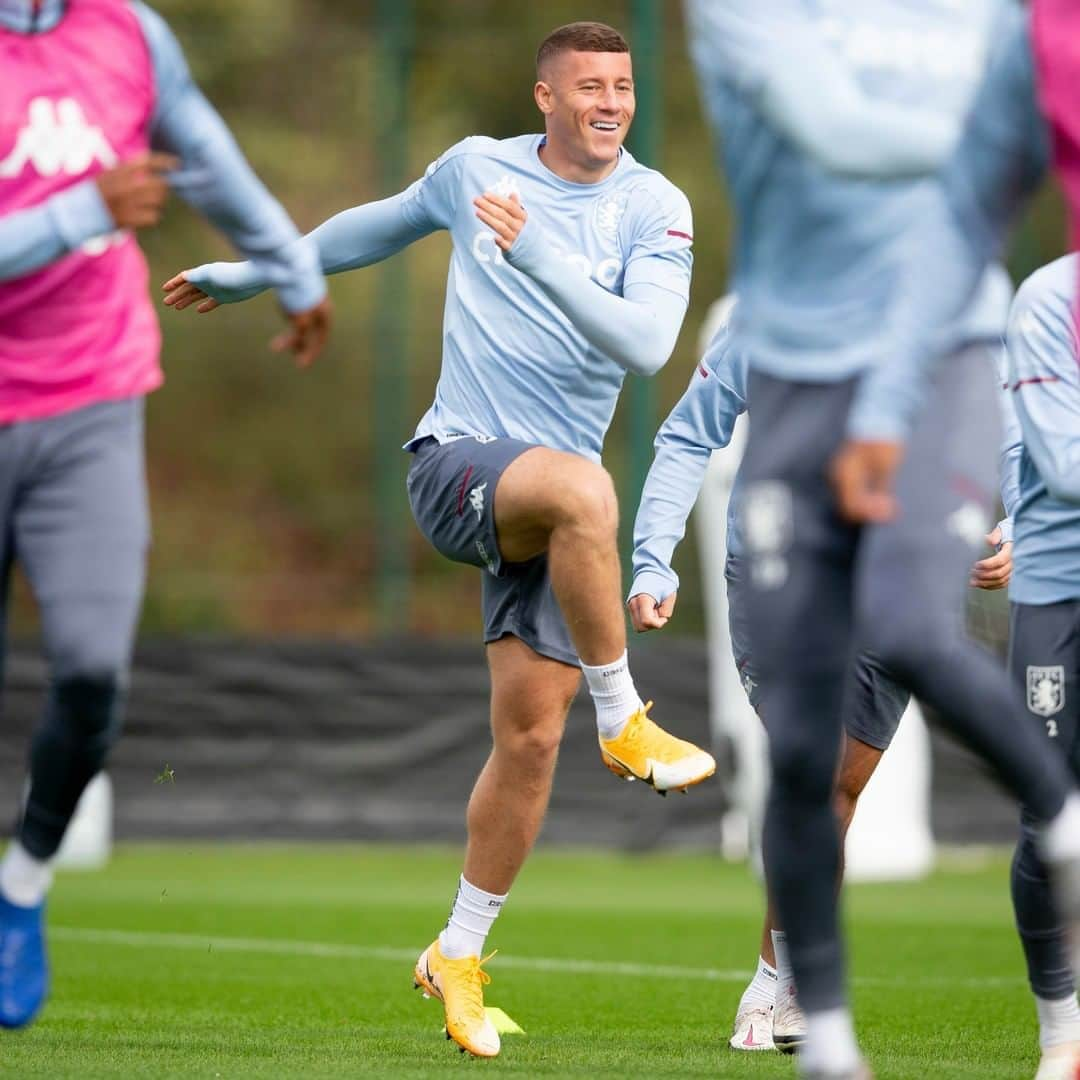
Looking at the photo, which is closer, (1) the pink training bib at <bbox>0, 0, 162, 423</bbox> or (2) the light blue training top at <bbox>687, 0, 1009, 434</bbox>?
(2) the light blue training top at <bbox>687, 0, 1009, 434</bbox>

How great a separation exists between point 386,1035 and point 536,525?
1.49 metres

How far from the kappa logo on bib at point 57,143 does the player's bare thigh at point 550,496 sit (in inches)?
57.2

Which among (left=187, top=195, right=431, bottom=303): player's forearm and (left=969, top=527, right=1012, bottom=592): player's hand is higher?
(left=187, top=195, right=431, bottom=303): player's forearm

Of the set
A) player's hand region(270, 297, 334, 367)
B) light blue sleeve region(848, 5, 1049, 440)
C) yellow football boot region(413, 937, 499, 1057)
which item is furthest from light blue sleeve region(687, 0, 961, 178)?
yellow football boot region(413, 937, 499, 1057)

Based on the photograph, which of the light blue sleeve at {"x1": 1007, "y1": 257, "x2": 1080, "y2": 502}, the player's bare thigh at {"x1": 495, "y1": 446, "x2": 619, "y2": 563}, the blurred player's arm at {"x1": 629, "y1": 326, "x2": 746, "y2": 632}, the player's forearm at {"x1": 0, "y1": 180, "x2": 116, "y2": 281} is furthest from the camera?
the blurred player's arm at {"x1": 629, "y1": 326, "x2": 746, "y2": 632}

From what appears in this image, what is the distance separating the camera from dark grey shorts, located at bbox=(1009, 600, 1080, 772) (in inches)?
203

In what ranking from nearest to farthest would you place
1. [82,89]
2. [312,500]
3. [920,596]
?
[920,596], [82,89], [312,500]

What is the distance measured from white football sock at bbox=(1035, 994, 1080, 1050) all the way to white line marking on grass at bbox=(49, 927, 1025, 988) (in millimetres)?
2558

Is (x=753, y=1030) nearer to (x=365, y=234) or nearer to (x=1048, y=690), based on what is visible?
(x=1048, y=690)

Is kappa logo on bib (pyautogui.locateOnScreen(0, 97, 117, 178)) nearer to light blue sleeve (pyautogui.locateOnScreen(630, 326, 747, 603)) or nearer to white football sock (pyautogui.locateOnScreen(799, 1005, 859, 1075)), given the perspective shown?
light blue sleeve (pyautogui.locateOnScreen(630, 326, 747, 603))

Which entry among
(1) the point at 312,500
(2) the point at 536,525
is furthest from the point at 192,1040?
(1) the point at 312,500

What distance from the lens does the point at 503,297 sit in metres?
6.04

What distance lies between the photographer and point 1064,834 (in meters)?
3.96

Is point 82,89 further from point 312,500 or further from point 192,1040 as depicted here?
point 312,500
